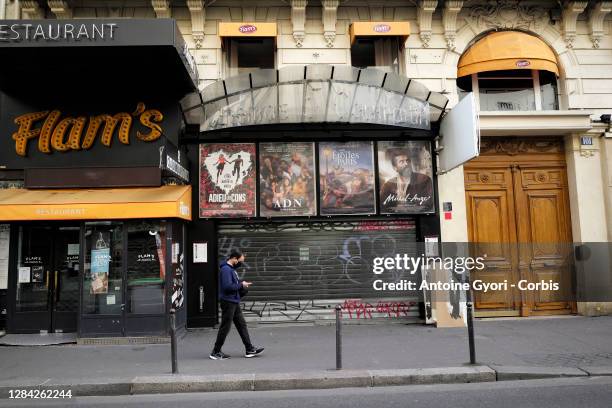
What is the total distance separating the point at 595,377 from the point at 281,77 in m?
7.81

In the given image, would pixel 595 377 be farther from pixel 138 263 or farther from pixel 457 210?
pixel 138 263

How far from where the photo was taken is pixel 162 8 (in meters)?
11.1

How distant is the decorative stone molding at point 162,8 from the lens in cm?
1107

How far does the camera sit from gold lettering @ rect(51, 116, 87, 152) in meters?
10.4

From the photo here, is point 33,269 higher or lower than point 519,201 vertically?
lower

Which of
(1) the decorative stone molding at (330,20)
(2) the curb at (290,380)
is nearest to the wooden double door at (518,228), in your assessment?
(1) the decorative stone molding at (330,20)

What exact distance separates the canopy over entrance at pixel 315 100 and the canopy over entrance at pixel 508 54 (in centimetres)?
170

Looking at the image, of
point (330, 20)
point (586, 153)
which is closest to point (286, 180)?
point (330, 20)

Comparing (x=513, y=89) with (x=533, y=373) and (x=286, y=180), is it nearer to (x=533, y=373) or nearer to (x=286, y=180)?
(x=286, y=180)

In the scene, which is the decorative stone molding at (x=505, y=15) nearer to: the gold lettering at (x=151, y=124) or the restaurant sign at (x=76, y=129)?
the gold lettering at (x=151, y=124)

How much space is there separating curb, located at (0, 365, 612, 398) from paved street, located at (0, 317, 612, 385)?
0.33m

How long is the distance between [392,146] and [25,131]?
846 cm

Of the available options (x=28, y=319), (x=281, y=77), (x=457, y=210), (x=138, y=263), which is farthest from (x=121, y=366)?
(x=457, y=210)

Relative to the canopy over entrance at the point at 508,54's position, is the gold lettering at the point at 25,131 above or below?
below
